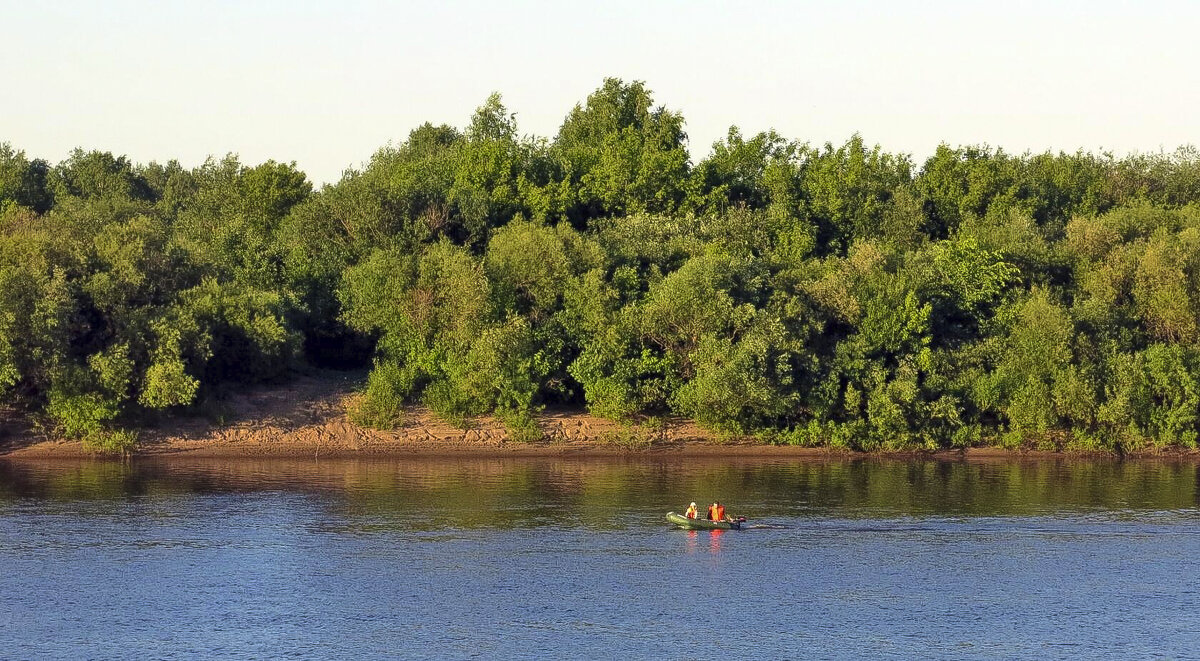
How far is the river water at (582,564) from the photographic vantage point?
126ft

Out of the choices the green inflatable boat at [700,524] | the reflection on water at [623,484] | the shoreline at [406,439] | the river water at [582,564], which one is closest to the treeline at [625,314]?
the shoreline at [406,439]

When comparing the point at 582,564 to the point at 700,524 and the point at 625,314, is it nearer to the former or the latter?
the point at 700,524

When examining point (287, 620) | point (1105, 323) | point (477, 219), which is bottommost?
point (287, 620)

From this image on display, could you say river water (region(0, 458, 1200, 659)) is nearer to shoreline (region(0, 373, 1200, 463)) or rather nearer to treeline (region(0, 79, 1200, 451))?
shoreline (region(0, 373, 1200, 463))

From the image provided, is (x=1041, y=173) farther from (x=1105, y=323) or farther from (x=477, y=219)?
(x=477, y=219)

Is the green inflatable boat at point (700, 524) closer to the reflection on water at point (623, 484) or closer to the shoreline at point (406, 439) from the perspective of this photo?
the reflection on water at point (623, 484)

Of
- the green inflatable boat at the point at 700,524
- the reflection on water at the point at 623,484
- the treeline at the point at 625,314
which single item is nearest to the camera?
the green inflatable boat at the point at 700,524

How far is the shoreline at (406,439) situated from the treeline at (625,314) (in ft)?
2.55

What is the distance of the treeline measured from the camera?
65.5 meters

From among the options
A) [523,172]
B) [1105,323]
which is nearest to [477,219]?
[523,172]

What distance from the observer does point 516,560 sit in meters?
46.4

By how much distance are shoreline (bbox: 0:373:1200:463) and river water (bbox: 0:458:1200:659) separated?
2.65 metres

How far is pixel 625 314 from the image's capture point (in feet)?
222

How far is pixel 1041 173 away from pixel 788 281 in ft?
85.8
